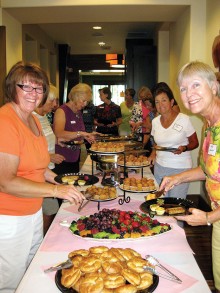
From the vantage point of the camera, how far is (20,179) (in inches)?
53.4

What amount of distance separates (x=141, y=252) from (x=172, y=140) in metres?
1.42

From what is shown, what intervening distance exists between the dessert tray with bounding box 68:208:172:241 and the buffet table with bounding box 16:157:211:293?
0.07 ft

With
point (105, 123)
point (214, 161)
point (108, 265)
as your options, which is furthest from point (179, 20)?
point (108, 265)

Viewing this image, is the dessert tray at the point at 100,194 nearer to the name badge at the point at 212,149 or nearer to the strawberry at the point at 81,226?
the strawberry at the point at 81,226

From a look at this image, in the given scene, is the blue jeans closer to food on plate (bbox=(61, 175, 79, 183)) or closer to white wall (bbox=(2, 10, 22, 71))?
food on plate (bbox=(61, 175, 79, 183))

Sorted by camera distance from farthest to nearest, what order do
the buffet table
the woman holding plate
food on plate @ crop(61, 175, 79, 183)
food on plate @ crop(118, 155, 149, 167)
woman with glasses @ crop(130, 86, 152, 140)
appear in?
1. woman with glasses @ crop(130, 86, 152, 140)
2. the woman holding plate
3. food on plate @ crop(118, 155, 149, 167)
4. food on plate @ crop(61, 175, 79, 183)
5. the buffet table

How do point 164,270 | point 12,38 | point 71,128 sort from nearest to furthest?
point 164,270 < point 71,128 < point 12,38

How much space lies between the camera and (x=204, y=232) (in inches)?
125

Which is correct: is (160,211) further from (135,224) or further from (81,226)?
(81,226)

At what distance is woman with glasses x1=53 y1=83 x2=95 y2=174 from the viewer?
3012 millimetres

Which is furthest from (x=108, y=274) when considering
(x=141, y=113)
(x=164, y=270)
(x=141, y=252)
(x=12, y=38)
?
(x=141, y=113)

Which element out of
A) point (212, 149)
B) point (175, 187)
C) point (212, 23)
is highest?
point (212, 23)

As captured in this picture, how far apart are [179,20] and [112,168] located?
107 inches

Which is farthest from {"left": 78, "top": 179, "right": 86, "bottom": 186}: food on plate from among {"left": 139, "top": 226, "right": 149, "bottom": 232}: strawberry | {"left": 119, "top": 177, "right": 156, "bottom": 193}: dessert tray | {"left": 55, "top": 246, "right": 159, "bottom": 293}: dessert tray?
{"left": 55, "top": 246, "right": 159, "bottom": 293}: dessert tray
